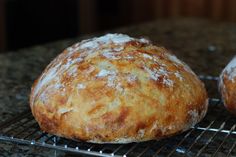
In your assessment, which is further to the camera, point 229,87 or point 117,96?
point 229,87

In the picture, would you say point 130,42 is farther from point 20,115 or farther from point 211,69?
point 211,69

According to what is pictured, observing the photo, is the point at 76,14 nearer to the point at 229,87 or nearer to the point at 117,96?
the point at 229,87

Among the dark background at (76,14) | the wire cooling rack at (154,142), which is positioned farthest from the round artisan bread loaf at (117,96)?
the dark background at (76,14)

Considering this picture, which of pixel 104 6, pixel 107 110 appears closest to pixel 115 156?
pixel 107 110

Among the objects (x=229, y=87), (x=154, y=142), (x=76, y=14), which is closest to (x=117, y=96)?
(x=154, y=142)

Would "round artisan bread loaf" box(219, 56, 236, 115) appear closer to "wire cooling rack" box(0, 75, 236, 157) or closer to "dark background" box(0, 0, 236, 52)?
"wire cooling rack" box(0, 75, 236, 157)

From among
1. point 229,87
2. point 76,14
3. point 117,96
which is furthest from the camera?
point 76,14

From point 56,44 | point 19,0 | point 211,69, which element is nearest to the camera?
point 211,69
